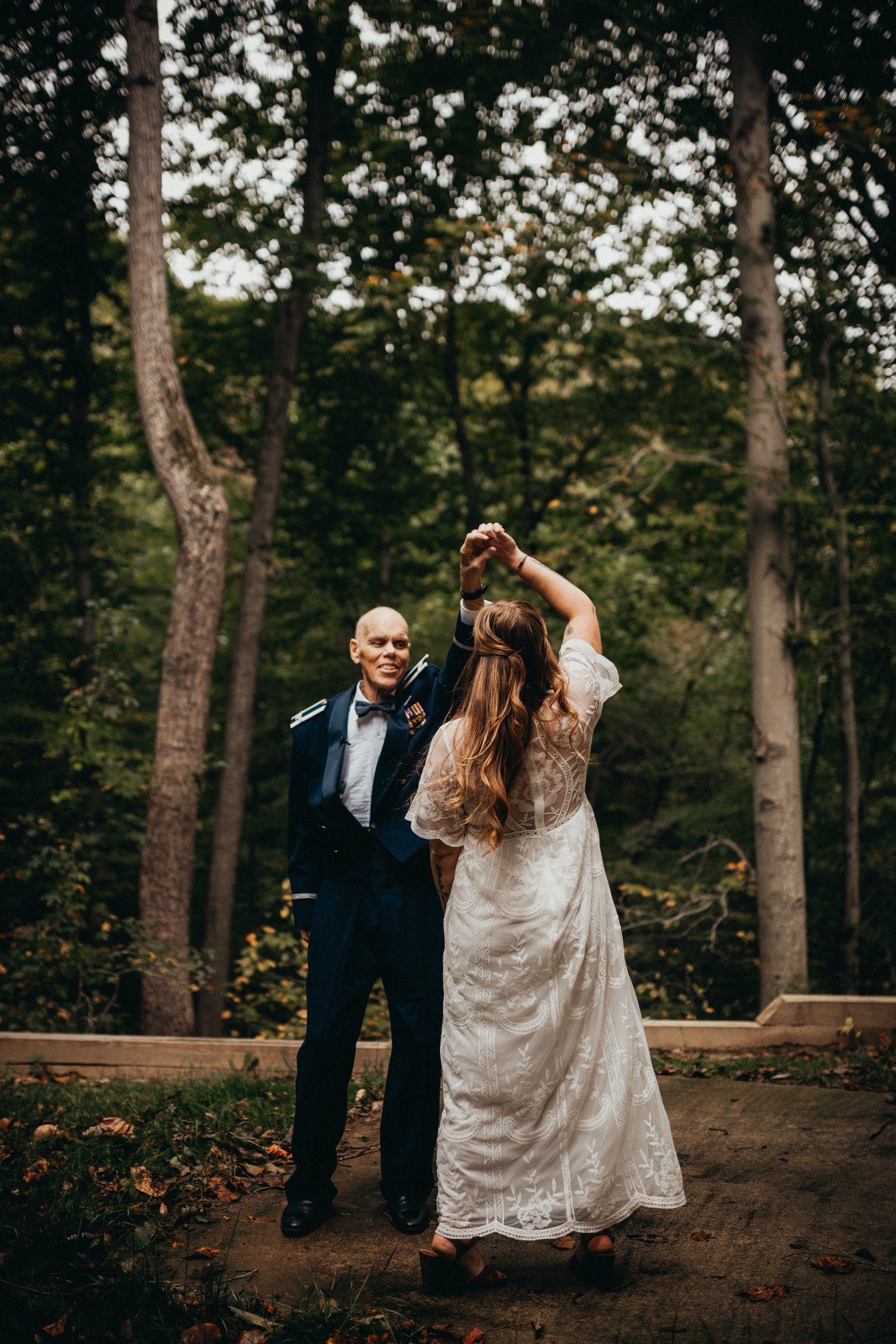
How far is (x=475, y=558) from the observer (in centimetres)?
306

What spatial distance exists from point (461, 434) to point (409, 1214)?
11.5 m

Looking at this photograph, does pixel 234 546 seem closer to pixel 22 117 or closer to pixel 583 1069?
pixel 22 117

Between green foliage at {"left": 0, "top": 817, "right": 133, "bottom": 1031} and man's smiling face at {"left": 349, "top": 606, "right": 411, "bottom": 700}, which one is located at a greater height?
man's smiling face at {"left": 349, "top": 606, "right": 411, "bottom": 700}

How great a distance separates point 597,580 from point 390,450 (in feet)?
11.8

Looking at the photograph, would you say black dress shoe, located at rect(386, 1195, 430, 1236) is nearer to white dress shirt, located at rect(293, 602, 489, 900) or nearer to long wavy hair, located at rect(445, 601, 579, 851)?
white dress shirt, located at rect(293, 602, 489, 900)

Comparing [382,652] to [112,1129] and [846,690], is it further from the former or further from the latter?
[846,690]

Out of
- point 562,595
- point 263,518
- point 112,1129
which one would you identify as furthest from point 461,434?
point 112,1129

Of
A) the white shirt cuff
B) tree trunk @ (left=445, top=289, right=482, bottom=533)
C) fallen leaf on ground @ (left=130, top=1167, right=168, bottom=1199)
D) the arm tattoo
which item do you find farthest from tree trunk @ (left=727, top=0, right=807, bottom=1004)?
tree trunk @ (left=445, top=289, right=482, bottom=533)

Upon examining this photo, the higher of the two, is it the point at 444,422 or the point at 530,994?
the point at 444,422

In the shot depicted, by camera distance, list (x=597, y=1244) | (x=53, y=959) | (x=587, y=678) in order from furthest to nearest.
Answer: (x=53, y=959) → (x=587, y=678) → (x=597, y=1244)

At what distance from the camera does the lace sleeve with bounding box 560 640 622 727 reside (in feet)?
9.26

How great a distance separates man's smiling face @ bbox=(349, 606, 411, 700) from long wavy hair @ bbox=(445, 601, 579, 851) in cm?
71

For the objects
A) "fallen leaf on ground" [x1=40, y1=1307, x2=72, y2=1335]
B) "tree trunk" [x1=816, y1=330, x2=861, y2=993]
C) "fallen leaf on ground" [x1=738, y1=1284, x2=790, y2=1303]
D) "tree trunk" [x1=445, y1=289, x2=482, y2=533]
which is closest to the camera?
"fallen leaf on ground" [x1=40, y1=1307, x2=72, y2=1335]

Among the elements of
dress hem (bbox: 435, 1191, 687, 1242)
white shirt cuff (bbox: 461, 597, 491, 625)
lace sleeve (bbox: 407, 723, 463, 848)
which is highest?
white shirt cuff (bbox: 461, 597, 491, 625)
